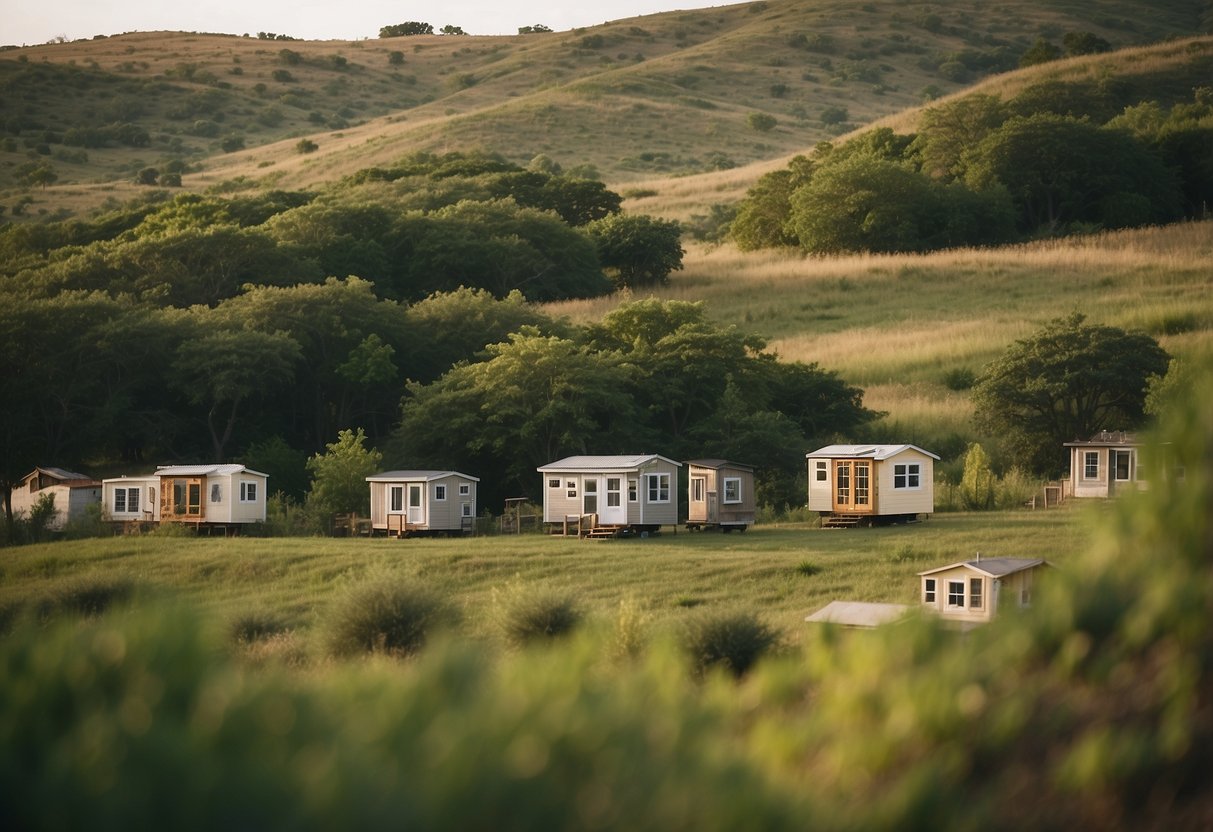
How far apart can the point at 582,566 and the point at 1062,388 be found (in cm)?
1827

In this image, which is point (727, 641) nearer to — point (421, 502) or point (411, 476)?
point (421, 502)

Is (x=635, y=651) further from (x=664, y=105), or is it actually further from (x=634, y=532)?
(x=664, y=105)

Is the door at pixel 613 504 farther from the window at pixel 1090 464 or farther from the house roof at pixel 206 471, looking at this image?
the window at pixel 1090 464

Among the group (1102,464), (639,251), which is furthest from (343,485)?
(639,251)

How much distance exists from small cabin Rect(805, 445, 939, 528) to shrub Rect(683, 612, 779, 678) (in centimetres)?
1890

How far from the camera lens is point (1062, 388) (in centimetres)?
4606

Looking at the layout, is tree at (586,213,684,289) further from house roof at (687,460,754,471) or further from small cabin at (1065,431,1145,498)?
small cabin at (1065,431,1145,498)

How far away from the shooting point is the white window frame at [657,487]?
43.1 metres

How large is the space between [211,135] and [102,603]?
14575 centimetres

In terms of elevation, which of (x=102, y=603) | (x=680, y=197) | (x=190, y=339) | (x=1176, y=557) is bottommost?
(x=102, y=603)

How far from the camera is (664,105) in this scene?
15912cm

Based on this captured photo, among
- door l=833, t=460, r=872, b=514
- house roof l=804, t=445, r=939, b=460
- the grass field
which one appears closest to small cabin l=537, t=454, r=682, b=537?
the grass field

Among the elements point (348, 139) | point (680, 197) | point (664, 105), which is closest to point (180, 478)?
point (680, 197)

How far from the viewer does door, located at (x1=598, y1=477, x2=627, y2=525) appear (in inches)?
1674
